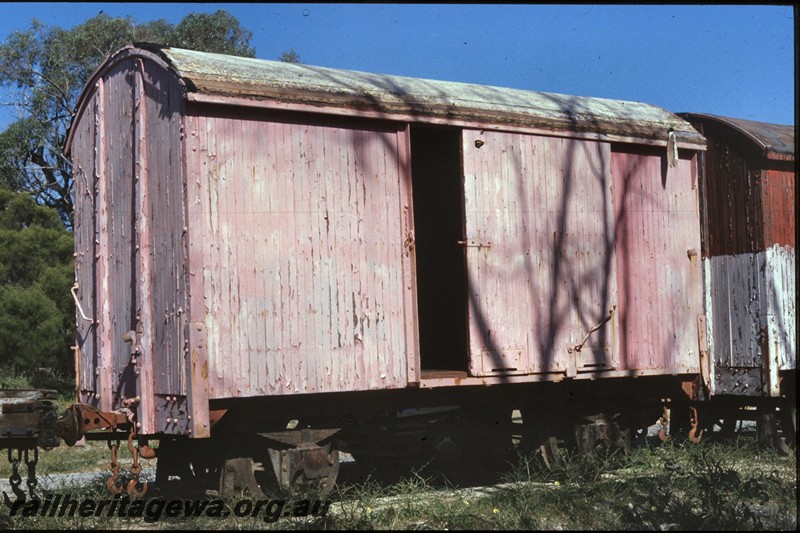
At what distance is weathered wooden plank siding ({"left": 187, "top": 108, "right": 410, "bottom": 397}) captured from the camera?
7.41m

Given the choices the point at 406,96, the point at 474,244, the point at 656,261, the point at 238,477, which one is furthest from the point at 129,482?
the point at 656,261

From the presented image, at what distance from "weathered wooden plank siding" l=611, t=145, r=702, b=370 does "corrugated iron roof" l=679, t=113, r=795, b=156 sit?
1292 millimetres

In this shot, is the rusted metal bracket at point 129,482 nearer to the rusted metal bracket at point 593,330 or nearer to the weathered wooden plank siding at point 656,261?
the rusted metal bracket at point 593,330

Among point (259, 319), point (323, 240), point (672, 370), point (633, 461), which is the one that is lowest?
point (633, 461)

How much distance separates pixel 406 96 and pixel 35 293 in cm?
1202

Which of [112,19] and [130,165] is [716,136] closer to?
[130,165]

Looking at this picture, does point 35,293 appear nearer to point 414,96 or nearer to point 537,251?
point 414,96

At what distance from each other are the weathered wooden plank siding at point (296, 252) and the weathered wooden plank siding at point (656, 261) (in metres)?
2.65

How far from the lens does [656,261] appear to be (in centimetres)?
988

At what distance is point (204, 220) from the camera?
291 inches

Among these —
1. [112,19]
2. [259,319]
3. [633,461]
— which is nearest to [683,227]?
[633,461]

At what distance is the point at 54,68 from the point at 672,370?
22.3m

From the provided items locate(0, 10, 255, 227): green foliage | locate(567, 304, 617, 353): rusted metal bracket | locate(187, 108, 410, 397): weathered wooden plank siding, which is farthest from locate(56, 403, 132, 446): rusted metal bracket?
locate(0, 10, 255, 227): green foliage

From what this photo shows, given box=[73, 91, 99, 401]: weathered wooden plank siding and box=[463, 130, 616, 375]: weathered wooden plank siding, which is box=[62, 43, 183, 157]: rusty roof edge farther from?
box=[463, 130, 616, 375]: weathered wooden plank siding
